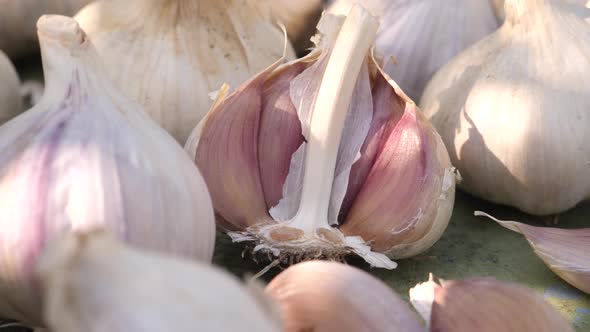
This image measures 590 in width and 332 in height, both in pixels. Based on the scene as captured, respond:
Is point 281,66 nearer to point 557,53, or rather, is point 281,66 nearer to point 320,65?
point 320,65

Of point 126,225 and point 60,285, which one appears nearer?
point 60,285

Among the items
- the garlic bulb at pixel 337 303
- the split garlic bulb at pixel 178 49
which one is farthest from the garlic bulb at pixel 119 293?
the split garlic bulb at pixel 178 49

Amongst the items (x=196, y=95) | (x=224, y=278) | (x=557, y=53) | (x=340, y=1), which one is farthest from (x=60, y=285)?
(x=340, y=1)

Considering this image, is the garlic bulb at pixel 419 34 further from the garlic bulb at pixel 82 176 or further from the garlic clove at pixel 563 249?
the garlic bulb at pixel 82 176

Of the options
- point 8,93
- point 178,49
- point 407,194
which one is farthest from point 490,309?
point 8,93

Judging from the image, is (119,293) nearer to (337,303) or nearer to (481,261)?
(337,303)
